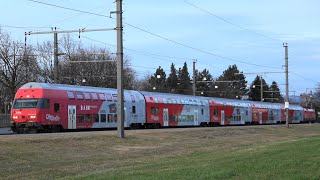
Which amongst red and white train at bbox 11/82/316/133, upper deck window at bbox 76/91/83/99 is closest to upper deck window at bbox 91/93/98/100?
red and white train at bbox 11/82/316/133

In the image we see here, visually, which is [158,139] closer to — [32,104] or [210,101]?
[32,104]

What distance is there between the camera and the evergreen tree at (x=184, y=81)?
12900 cm

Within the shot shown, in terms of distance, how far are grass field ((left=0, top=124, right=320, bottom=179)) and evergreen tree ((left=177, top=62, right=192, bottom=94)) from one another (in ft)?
313

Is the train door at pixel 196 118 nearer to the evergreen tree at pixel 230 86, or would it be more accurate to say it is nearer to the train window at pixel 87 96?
the train window at pixel 87 96

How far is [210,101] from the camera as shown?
196 ft

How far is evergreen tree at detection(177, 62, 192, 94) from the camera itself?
5079 inches

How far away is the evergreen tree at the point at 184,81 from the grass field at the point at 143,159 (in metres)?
95.4

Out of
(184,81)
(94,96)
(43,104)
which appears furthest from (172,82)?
(43,104)

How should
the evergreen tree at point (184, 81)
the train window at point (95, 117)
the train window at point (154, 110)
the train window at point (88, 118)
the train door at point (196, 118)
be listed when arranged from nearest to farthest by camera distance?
the train window at point (88, 118), the train window at point (95, 117), the train window at point (154, 110), the train door at point (196, 118), the evergreen tree at point (184, 81)

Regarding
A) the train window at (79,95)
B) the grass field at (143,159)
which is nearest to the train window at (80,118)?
the train window at (79,95)

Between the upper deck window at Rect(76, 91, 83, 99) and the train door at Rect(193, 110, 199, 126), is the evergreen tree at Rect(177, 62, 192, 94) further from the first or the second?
the upper deck window at Rect(76, 91, 83, 99)

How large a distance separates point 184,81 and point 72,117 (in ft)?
334

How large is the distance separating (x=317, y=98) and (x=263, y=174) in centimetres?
16035

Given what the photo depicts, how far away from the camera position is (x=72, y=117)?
36.6m
